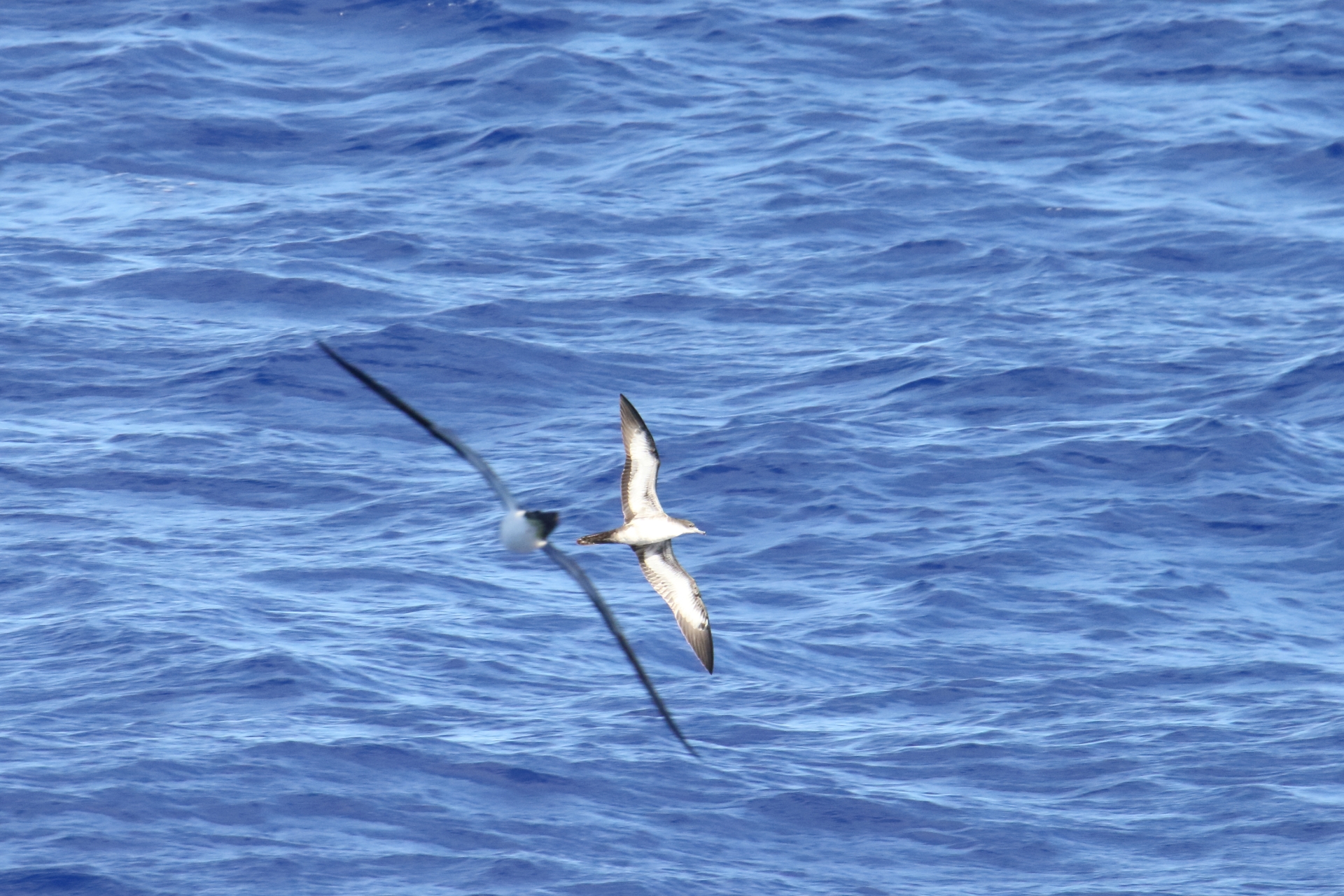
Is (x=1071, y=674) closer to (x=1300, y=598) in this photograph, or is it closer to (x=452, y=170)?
(x=1300, y=598)

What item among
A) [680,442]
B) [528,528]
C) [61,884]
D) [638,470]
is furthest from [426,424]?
[680,442]

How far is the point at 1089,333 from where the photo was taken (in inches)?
875

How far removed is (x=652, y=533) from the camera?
12.5 meters

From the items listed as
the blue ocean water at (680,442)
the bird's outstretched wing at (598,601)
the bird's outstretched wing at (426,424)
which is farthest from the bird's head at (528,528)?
the blue ocean water at (680,442)

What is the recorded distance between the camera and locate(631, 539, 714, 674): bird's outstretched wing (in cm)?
1325

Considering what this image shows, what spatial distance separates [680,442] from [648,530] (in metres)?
7.36

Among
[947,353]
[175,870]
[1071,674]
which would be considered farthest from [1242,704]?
[175,870]

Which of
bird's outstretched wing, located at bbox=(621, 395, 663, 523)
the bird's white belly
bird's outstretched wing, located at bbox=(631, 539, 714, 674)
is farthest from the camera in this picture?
bird's outstretched wing, located at bbox=(631, 539, 714, 674)

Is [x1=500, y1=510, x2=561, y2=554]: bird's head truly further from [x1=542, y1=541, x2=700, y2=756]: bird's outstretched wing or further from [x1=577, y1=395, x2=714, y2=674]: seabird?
[x1=577, y1=395, x2=714, y2=674]: seabird

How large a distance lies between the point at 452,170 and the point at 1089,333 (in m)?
8.79

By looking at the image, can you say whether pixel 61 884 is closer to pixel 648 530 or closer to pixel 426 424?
pixel 648 530

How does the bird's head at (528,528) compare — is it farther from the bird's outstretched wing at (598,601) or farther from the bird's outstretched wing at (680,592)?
the bird's outstretched wing at (680,592)

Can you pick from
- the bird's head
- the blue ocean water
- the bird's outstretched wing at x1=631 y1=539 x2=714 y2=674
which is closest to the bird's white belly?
the bird's outstretched wing at x1=631 y1=539 x2=714 y2=674

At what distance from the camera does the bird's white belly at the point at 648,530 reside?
40.8ft
